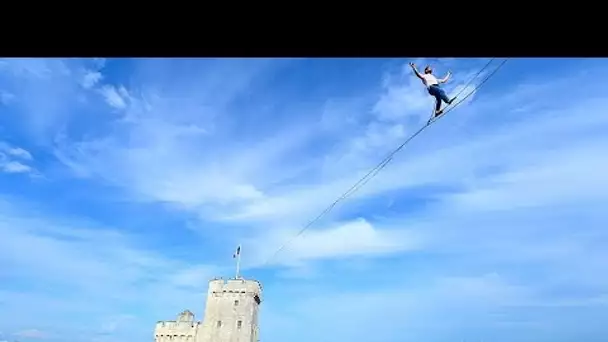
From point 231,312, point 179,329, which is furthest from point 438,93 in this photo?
point 179,329

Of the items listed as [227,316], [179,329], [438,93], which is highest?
[227,316]

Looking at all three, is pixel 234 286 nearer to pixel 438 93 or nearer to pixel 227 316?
pixel 227 316

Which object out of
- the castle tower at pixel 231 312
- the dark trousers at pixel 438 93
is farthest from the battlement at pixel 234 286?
the dark trousers at pixel 438 93

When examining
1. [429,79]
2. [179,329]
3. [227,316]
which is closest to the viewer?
[429,79]

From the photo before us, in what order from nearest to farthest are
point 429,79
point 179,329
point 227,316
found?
point 429,79 < point 227,316 < point 179,329

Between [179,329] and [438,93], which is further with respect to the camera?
[179,329]

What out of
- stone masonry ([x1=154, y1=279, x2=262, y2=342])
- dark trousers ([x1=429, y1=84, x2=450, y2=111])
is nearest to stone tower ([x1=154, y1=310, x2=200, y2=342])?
stone masonry ([x1=154, y1=279, x2=262, y2=342])

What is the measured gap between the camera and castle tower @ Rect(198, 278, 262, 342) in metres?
60.7

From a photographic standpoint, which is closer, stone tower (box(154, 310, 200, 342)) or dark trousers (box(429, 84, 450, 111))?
dark trousers (box(429, 84, 450, 111))

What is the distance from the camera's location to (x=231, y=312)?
2408 inches

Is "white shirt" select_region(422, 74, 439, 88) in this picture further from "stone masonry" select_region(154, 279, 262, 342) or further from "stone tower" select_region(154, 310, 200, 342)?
"stone tower" select_region(154, 310, 200, 342)

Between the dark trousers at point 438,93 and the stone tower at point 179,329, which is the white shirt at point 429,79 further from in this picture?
the stone tower at point 179,329
